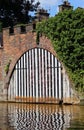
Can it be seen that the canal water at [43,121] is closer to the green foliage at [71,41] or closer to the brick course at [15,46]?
the green foliage at [71,41]

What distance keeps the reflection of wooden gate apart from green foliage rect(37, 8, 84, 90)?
1099 millimetres

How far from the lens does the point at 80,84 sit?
27859 mm

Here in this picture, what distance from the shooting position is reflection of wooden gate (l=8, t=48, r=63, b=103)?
96.1 ft

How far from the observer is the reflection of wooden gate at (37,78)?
29281 mm

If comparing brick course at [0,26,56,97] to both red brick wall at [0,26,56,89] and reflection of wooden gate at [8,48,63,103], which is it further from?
reflection of wooden gate at [8,48,63,103]

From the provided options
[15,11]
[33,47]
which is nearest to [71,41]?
[33,47]

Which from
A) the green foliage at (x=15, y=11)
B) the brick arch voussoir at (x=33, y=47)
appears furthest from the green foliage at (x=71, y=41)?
the green foliage at (x=15, y=11)

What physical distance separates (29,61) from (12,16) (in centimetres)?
2365

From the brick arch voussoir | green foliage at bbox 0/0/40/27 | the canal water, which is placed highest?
green foliage at bbox 0/0/40/27

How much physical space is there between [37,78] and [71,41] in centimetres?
403

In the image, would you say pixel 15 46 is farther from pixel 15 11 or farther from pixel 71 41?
pixel 15 11

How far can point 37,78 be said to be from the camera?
3062 centimetres

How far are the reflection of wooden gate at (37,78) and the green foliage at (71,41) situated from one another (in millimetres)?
1099

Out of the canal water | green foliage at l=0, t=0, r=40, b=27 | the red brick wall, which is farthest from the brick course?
green foliage at l=0, t=0, r=40, b=27
